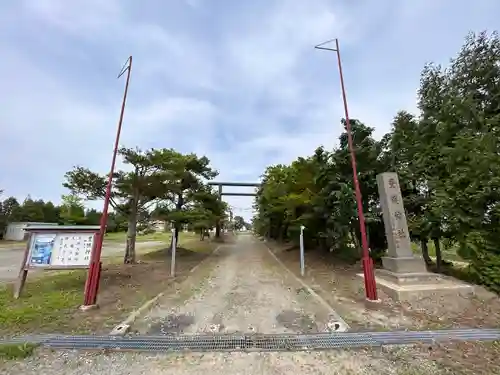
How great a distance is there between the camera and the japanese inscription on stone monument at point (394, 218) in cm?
763

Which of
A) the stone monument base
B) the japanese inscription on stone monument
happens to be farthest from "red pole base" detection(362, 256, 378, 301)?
the japanese inscription on stone monument

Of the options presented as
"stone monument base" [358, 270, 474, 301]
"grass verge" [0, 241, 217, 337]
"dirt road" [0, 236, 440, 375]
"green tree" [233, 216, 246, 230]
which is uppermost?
"green tree" [233, 216, 246, 230]

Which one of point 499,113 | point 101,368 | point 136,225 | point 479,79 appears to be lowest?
point 101,368

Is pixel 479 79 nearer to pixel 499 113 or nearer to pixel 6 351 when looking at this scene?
pixel 499 113

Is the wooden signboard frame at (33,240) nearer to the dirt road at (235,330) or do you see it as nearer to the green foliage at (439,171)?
the dirt road at (235,330)

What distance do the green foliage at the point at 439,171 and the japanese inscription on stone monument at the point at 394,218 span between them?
1048 millimetres

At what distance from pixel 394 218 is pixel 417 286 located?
2.18m

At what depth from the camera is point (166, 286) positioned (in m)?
7.67

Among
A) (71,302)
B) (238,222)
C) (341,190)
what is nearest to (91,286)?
(71,302)

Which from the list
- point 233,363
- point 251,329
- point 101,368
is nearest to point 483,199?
point 251,329

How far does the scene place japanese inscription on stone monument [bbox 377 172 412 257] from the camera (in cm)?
763

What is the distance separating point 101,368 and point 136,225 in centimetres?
883

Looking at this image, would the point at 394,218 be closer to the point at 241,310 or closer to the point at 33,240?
the point at 241,310

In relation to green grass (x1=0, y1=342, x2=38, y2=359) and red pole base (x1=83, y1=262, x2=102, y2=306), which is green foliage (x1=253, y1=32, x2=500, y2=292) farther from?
green grass (x1=0, y1=342, x2=38, y2=359)
